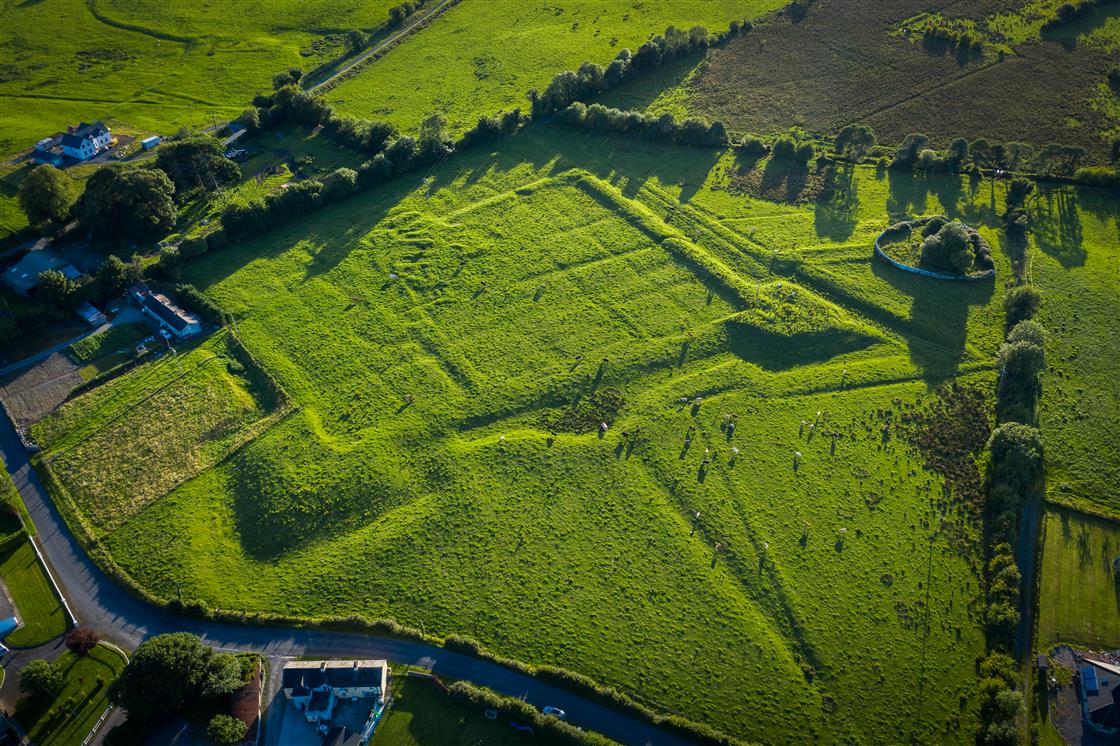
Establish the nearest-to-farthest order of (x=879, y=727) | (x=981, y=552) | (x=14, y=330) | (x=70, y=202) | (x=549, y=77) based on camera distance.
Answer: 1. (x=879, y=727)
2. (x=981, y=552)
3. (x=14, y=330)
4. (x=70, y=202)
5. (x=549, y=77)

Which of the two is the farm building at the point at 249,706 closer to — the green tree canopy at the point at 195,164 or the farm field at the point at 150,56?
the green tree canopy at the point at 195,164

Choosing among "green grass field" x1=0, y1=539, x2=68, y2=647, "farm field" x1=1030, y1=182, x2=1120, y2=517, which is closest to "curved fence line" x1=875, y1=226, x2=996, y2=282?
"farm field" x1=1030, y1=182, x2=1120, y2=517

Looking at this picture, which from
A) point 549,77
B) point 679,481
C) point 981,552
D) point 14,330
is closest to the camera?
point 981,552

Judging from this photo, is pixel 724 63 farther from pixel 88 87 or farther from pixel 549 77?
pixel 88 87

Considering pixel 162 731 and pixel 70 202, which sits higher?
pixel 70 202

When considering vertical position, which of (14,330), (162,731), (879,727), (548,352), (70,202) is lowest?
(879,727)

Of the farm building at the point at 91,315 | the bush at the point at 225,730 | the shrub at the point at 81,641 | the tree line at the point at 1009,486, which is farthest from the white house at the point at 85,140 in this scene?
the tree line at the point at 1009,486

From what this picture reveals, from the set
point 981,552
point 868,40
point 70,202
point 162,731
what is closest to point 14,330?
point 70,202

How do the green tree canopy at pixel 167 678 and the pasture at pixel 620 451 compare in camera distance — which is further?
the pasture at pixel 620 451
